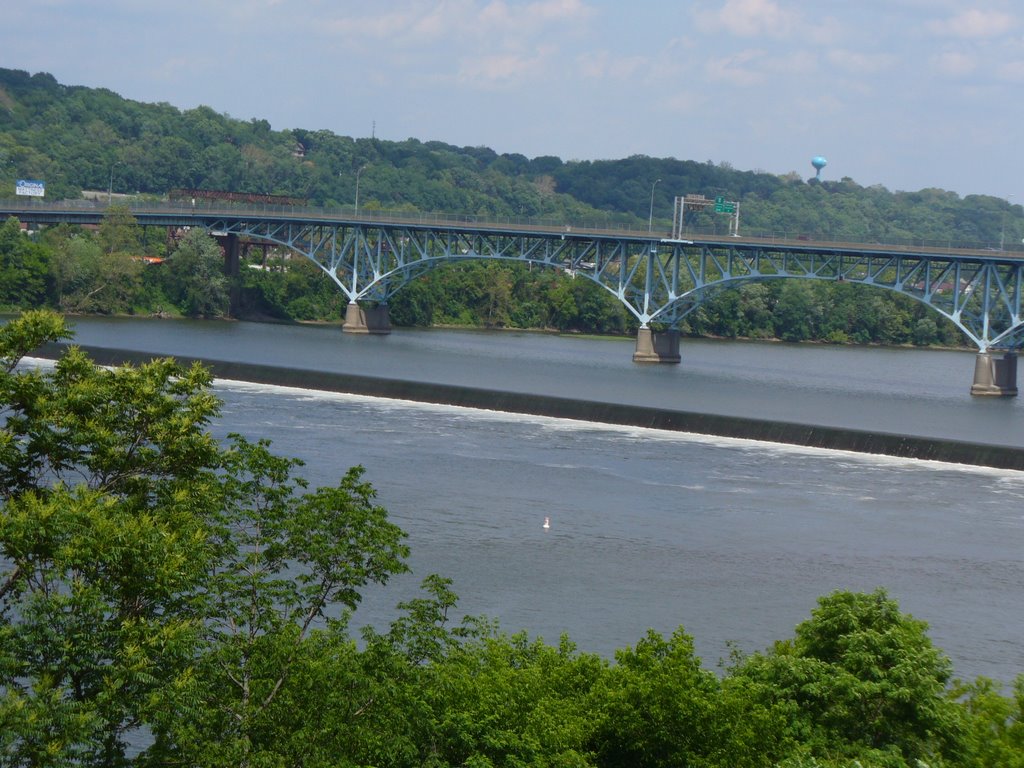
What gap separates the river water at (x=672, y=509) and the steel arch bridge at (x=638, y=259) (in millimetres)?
7079

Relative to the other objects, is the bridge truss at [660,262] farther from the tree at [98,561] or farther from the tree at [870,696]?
the tree at [98,561]

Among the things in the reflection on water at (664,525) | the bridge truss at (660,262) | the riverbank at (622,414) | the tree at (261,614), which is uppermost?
the bridge truss at (660,262)

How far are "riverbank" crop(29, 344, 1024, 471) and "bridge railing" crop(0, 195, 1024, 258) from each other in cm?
2918

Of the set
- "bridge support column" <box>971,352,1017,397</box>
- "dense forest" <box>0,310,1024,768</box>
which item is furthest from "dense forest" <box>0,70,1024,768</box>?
"bridge support column" <box>971,352,1017,397</box>

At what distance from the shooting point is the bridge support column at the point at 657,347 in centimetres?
8938

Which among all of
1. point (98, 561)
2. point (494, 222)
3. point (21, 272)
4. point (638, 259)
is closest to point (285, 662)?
point (98, 561)

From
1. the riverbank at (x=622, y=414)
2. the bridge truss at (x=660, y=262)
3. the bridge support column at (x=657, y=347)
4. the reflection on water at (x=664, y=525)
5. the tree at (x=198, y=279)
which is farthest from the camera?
the tree at (x=198, y=279)

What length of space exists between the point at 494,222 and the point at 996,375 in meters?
37.1

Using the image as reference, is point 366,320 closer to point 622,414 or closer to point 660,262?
point 660,262

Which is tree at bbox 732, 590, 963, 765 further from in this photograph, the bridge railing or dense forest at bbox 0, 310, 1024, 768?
the bridge railing

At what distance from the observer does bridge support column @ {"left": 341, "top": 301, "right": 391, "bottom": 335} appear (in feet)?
349

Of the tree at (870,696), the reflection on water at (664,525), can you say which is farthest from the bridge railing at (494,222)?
the tree at (870,696)

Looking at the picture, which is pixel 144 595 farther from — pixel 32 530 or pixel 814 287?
pixel 814 287

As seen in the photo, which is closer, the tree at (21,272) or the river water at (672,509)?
the river water at (672,509)
